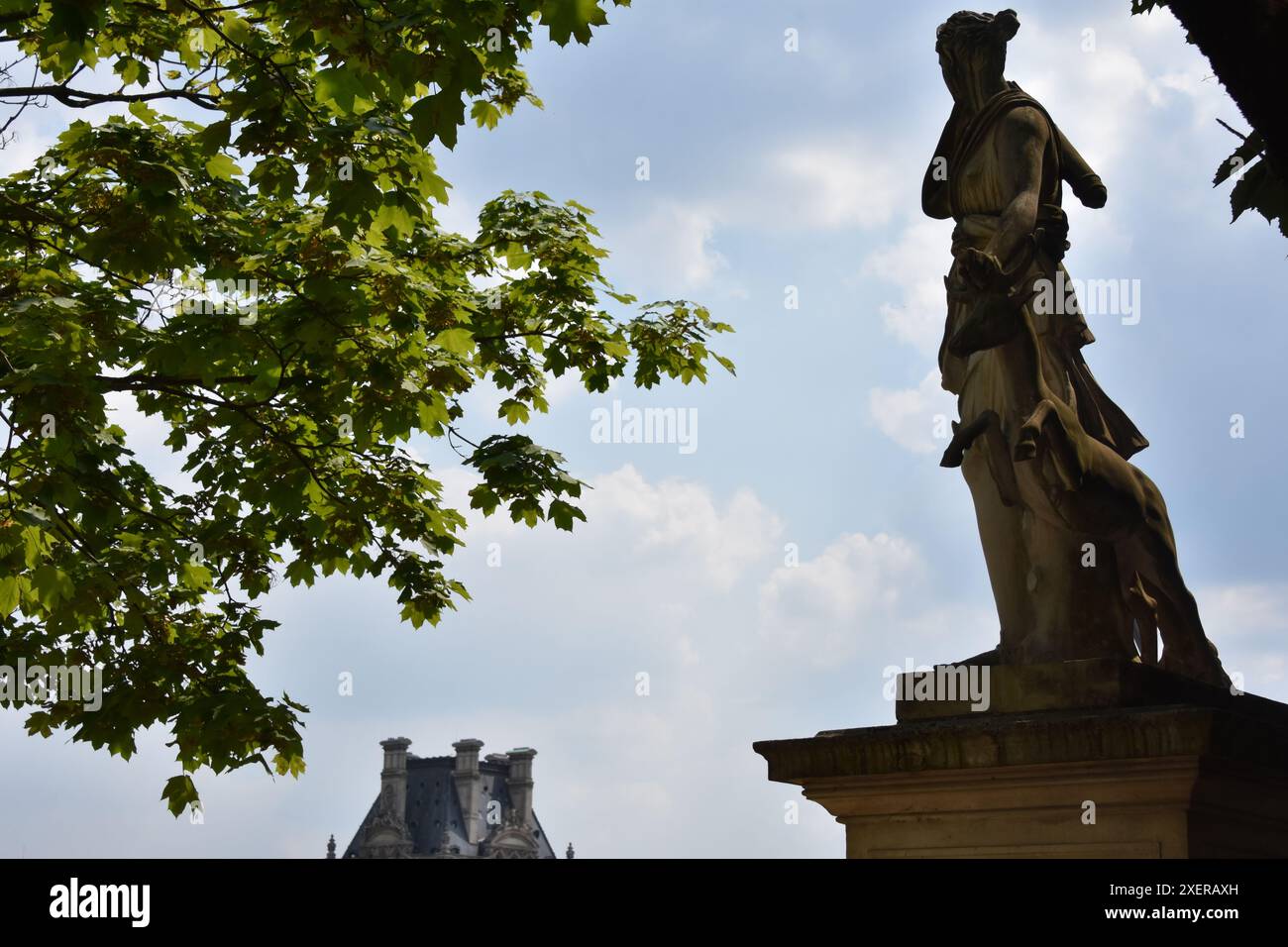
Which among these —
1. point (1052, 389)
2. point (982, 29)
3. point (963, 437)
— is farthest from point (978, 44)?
point (963, 437)

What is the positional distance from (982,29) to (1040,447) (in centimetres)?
204

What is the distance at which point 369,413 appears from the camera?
905cm

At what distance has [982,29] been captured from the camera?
6230mm

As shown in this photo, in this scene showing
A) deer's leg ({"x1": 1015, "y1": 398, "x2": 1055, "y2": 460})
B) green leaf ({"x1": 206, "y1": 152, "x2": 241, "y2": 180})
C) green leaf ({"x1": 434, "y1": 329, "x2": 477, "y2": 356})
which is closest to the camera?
deer's leg ({"x1": 1015, "y1": 398, "x2": 1055, "y2": 460})

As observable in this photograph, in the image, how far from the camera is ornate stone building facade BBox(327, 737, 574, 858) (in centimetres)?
11394

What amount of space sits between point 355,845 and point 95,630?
109187 millimetres

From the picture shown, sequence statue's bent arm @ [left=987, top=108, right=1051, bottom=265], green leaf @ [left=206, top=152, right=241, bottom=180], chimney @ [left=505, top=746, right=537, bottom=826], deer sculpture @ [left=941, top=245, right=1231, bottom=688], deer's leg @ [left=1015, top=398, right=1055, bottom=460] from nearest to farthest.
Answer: deer's leg @ [left=1015, top=398, right=1055, bottom=460] < deer sculpture @ [left=941, top=245, right=1231, bottom=688] < statue's bent arm @ [left=987, top=108, right=1051, bottom=265] < green leaf @ [left=206, top=152, right=241, bottom=180] < chimney @ [left=505, top=746, right=537, bottom=826]

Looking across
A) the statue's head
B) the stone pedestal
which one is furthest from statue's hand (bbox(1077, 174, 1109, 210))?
the stone pedestal

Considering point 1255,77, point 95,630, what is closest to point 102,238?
point 95,630

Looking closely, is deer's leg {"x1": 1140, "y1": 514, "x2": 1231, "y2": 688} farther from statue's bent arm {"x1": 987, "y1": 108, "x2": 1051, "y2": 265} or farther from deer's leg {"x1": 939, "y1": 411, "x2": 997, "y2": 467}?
statue's bent arm {"x1": 987, "y1": 108, "x2": 1051, "y2": 265}

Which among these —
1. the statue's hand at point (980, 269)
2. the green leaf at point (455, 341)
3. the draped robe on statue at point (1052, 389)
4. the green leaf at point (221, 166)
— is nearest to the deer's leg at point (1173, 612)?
the draped robe on statue at point (1052, 389)

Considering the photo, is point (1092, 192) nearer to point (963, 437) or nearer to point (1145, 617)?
point (963, 437)

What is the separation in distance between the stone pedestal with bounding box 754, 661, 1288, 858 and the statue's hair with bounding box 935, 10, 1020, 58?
2831mm

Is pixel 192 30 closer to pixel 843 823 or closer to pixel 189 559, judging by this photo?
pixel 189 559
